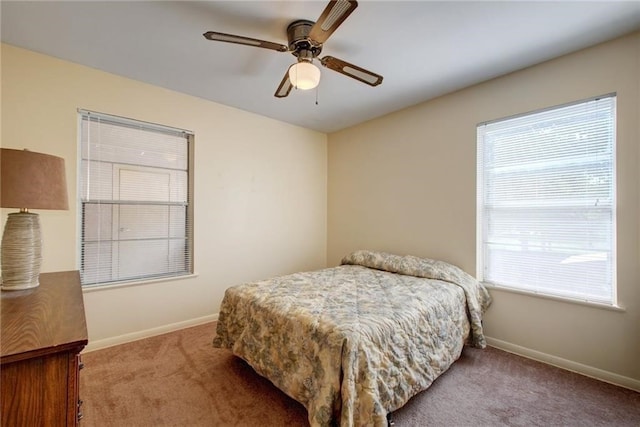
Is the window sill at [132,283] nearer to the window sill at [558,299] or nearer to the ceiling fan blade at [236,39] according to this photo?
the ceiling fan blade at [236,39]

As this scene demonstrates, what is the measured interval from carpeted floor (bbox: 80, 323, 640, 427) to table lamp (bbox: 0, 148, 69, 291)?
100cm

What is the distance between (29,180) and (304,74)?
1496 millimetres

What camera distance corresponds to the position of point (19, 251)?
1322 millimetres

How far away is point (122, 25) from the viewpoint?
196 cm

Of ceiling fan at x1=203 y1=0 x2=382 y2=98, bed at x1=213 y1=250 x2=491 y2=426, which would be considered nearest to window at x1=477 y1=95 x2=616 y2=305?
bed at x1=213 y1=250 x2=491 y2=426

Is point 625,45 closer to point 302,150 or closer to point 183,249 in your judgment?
point 302,150

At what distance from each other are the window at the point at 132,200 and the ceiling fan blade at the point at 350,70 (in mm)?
1939

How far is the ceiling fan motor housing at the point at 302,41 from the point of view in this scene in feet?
6.15

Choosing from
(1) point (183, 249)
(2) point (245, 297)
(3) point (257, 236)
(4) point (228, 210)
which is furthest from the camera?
(3) point (257, 236)

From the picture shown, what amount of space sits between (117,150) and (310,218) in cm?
247

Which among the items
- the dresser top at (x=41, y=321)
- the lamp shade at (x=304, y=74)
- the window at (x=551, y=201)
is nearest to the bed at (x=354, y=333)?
the window at (x=551, y=201)

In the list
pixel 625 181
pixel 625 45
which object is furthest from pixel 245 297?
pixel 625 45

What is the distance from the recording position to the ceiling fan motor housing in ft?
6.15

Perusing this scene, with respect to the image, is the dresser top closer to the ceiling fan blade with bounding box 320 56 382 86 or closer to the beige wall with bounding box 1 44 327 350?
the beige wall with bounding box 1 44 327 350
